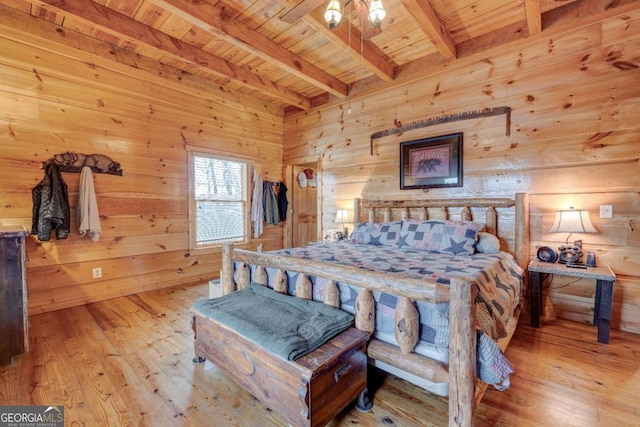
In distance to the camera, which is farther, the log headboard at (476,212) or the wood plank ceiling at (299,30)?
the log headboard at (476,212)

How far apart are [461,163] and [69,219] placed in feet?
13.8

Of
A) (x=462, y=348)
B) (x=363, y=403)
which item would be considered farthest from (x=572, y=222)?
(x=363, y=403)

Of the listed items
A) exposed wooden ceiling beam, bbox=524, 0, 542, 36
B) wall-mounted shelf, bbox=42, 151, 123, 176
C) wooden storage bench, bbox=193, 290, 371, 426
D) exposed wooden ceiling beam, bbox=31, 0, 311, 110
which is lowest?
wooden storage bench, bbox=193, 290, 371, 426

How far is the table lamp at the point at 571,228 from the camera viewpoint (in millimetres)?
2299

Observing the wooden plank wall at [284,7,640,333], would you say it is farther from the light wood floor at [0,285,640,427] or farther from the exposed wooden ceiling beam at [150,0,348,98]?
the exposed wooden ceiling beam at [150,0,348,98]

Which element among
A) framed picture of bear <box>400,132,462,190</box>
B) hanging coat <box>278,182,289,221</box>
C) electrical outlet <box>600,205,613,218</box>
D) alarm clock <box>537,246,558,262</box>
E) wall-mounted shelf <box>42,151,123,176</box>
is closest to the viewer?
electrical outlet <box>600,205,613,218</box>

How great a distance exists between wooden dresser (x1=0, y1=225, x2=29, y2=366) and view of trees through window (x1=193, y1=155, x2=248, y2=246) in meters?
2.09

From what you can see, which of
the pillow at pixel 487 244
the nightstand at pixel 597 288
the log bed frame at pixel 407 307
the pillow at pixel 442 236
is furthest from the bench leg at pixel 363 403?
the nightstand at pixel 597 288

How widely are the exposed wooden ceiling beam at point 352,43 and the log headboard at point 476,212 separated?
5.46 ft

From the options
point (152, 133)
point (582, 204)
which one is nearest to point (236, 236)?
point (152, 133)

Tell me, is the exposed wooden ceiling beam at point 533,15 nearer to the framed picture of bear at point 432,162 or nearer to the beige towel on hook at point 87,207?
the framed picture of bear at point 432,162

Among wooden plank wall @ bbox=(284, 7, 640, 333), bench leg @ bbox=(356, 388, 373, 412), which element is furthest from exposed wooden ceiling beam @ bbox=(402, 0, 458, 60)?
bench leg @ bbox=(356, 388, 373, 412)

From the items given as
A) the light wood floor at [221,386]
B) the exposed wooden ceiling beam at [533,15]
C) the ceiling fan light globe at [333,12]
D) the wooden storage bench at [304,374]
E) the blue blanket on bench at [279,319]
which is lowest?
the light wood floor at [221,386]

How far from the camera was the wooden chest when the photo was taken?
1235 mm
